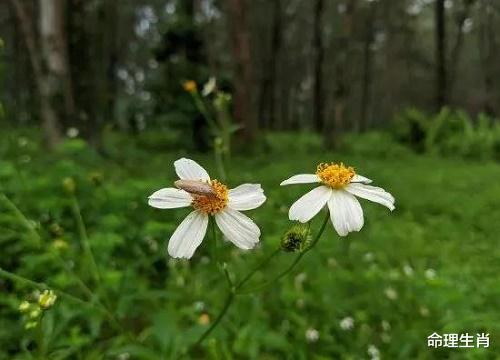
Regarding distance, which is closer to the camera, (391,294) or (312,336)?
(312,336)

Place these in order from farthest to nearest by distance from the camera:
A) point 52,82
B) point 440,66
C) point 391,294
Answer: point 440,66 < point 52,82 < point 391,294

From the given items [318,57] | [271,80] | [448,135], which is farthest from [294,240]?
[271,80]

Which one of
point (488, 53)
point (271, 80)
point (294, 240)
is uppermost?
point (294, 240)

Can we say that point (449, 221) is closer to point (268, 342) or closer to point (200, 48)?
point (268, 342)

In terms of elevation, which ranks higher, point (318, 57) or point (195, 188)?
point (195, 188)

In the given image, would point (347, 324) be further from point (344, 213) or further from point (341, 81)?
point (341, 81)

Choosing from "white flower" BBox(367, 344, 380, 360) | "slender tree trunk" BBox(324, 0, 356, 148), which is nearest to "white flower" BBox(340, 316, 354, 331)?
"white flower" BBox(367, 344, 380, 360)

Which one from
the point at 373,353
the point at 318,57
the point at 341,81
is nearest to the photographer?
the point at 373,353
